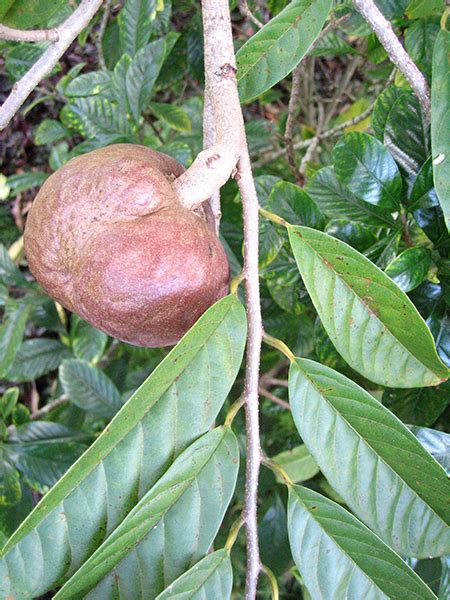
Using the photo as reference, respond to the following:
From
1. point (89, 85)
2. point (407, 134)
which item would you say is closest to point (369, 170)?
point (407, 134)

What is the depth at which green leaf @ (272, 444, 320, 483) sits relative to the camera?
1.45 m

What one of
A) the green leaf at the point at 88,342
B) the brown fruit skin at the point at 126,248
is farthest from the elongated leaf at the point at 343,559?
the green leaf at the point at 88,342

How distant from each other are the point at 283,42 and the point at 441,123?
24 centimetres

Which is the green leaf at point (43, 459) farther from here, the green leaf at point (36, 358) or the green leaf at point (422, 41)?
the green leaf at point (422, 41)

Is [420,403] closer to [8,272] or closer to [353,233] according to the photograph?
[353,233]

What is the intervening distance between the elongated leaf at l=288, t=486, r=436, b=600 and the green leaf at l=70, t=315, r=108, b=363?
84 cm

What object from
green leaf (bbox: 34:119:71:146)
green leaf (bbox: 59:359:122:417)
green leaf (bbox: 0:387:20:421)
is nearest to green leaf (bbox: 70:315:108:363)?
green leaf (bbox: 59:359:122:417)

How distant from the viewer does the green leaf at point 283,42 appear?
2.74ft

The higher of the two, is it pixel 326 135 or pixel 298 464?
pixel 326 135

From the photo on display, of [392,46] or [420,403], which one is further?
[420,403]

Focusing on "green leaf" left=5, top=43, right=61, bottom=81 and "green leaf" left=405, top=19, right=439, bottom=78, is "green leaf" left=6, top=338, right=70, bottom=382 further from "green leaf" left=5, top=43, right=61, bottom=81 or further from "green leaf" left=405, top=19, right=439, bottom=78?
"green leaf" left=405, top=19, right=439, bottom=78

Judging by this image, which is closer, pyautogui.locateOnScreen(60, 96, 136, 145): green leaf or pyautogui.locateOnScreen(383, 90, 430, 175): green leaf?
pyautogui.locateOnScreen(383, 90, 430, 175): green leaf

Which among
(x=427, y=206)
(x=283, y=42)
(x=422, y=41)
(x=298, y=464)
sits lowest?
(x=298, y=464)

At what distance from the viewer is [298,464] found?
147 centimetres
